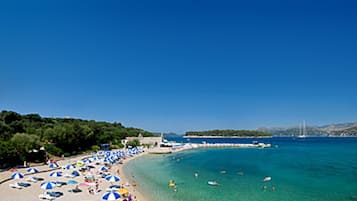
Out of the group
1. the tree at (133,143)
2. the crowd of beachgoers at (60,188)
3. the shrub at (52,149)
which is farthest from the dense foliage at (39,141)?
the tree at (133,143)

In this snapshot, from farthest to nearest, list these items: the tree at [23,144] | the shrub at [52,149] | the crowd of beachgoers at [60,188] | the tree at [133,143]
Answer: the tree at [133,143]
the shrub at [52,149]
the tree at [23,144]
the crowd of beachgoers at [60,188]

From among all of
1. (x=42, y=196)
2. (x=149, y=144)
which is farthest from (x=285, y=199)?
(x=149, y=144)

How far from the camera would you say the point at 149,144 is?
114m

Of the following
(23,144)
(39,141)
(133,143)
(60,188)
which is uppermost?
(39,141)

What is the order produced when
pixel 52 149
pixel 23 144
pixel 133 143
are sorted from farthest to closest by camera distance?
pixel 133 143 < pixel 52 149 < pixel 23 144

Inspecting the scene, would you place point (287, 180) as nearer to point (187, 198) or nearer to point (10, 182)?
point (187, 198)

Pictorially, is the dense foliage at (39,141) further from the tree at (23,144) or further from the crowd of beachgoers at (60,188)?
the crowd of beachgoers at (60,188)

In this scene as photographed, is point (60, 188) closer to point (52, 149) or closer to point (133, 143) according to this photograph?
point (52, 149)

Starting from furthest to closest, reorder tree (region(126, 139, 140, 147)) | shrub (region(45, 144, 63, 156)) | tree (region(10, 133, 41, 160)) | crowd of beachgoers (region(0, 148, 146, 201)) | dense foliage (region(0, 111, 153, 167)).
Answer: tree (region(126, 139, 140, 147)) → shrub (region(45, 144, 63, 156)) → tree (region(10, 133, 41, 160)) → dense foliage (region(0, 111, 153, 167)) → crowd of beachgoers (region(0, 148, 146, 201))

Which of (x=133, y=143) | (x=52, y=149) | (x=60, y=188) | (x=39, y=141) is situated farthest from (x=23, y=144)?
(x=133, y=143)

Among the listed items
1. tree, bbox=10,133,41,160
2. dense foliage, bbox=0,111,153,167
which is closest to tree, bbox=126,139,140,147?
dense foliage, bbox=0,111,153,167

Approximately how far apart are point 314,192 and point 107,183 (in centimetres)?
2255

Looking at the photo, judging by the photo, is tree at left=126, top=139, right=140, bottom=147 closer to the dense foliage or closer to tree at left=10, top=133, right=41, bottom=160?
the dense foliage

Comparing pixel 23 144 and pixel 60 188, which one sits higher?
pixel 23 144
